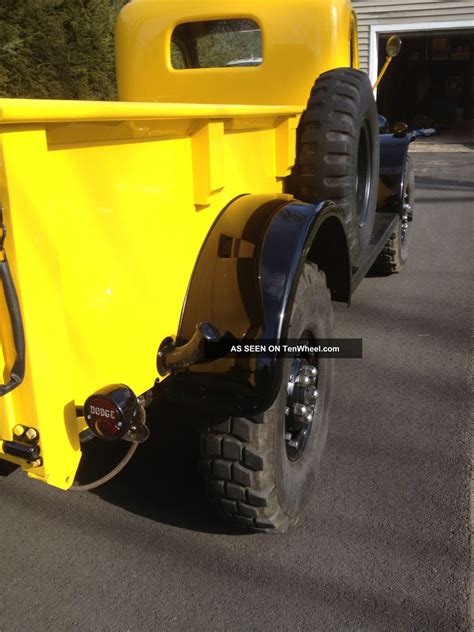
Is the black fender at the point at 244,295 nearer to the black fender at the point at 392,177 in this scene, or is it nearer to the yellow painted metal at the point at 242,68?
the yellow painted metal at the point at 242,68

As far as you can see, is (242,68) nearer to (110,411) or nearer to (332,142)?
(332,142)

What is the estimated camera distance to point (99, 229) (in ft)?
5.53

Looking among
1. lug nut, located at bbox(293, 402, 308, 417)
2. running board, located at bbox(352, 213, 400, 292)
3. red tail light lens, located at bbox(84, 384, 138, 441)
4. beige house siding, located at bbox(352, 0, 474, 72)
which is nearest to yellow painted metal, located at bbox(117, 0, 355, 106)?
running board, located at bbox(352, 213, 400, 292)

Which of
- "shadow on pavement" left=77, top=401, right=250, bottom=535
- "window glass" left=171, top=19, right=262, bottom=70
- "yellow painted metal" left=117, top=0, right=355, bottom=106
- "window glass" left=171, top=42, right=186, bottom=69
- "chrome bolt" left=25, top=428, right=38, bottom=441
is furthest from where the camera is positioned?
"window glass" left=171, top=42, right=186, bottom=69

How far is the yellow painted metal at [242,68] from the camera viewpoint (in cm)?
363

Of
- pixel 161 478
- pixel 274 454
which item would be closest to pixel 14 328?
pixel 274 454

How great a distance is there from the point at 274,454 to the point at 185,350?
0.51 m

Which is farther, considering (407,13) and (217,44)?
(407,13)

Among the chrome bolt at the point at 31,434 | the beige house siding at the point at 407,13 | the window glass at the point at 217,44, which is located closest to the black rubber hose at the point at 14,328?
the chrome bolt at the point at 31,434

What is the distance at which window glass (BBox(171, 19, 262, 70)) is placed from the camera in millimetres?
3965

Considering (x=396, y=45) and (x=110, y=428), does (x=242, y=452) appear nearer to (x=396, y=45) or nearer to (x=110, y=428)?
(x=110, y=428)

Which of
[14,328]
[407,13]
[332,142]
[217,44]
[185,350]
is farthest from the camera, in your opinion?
[407,13]

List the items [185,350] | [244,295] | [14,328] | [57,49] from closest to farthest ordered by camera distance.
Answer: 1. [14,328]
2. [185,350]
3. [244,295]
4. [57,49]

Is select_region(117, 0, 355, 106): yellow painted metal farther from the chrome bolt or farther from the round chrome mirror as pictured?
the chrome bolt
